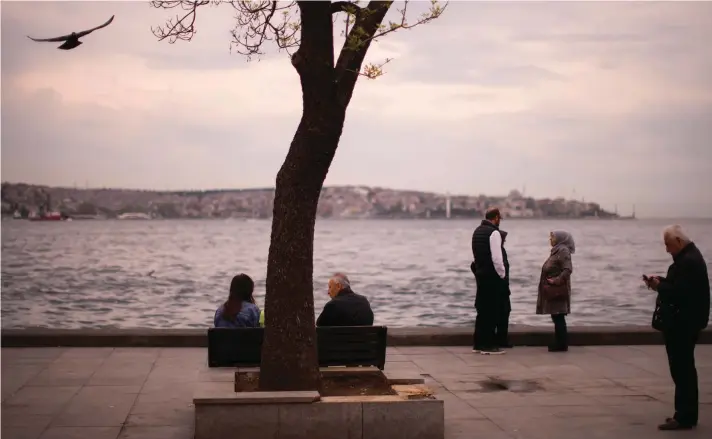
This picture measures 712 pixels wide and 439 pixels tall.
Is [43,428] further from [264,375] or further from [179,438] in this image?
[264,375]

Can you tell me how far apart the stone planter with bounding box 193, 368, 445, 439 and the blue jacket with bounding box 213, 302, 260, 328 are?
8.28 feet

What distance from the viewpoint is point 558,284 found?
47.0 feet

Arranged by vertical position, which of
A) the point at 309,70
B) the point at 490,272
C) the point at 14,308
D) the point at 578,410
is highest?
the point at 309,70

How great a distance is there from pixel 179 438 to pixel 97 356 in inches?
198

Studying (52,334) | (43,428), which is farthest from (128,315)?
(43,428)

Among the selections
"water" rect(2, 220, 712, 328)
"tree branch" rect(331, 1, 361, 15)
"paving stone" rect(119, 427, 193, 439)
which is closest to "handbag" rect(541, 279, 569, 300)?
"tree branch" rect(331, 1, 361, 15)

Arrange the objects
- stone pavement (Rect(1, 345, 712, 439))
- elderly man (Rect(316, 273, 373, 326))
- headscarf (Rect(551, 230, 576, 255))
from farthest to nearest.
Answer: headscarf (Rect(551, 230, 576, 255)) → elderly man (Rect(316, 273, 373, 326)) → stone pavement (Rect(1, 345, 712, 439))

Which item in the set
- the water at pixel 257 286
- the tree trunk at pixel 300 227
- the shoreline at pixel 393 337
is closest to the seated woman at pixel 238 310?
the tree trunk at pixel 300 227

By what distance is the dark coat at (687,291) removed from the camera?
9.30 metres

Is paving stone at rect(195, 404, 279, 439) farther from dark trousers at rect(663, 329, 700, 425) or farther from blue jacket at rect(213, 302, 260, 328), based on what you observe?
dark trousers at rect(663, 329, 700, 425)

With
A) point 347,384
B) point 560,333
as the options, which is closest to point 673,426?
point 347,384

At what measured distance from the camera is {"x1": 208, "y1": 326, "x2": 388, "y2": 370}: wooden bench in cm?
A: 1083

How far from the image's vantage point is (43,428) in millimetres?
9586

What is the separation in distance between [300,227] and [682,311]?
3264 mm
